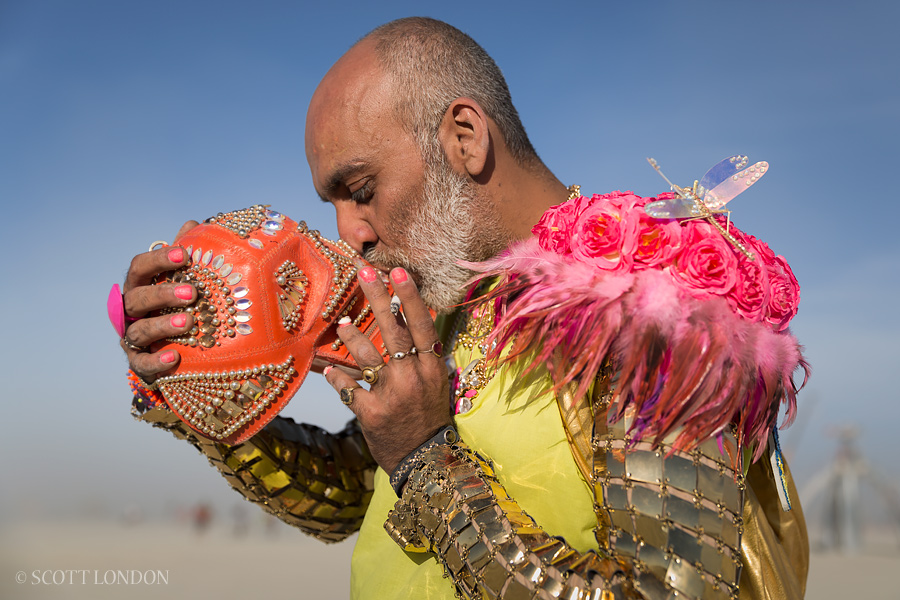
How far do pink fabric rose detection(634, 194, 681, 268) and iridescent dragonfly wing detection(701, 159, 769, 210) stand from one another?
0.14m

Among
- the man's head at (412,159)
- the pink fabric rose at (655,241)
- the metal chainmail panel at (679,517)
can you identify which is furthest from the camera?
the man's head at (412,159)

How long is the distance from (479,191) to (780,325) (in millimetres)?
1010

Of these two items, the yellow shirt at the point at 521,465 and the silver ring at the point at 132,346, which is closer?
the yellow shirt at the point at 521,465

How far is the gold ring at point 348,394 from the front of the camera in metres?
1.67

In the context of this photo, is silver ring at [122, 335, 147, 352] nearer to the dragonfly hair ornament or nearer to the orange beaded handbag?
the orange beaded handbag

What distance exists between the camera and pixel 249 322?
5.52ft

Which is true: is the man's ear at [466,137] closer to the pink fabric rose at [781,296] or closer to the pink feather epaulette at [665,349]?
the pink feather epaulette at [665,349]

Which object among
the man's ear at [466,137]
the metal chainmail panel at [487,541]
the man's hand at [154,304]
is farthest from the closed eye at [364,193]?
the metal chainmail panel at [487,541]

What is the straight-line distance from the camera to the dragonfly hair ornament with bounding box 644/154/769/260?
141 cm

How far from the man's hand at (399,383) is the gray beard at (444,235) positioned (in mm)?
356

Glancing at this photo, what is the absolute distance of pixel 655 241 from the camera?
141 cm

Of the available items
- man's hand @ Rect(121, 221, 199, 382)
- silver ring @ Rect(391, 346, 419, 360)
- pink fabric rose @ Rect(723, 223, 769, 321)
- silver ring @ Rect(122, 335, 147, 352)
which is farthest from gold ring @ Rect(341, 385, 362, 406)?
pink fabric rose @ Rect(723, 223, 769, 321)

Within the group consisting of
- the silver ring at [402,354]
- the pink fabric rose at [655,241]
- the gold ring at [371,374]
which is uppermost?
the pink fabric rose at [655,241]

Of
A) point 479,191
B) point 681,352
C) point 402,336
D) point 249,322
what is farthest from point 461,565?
point 479,191
